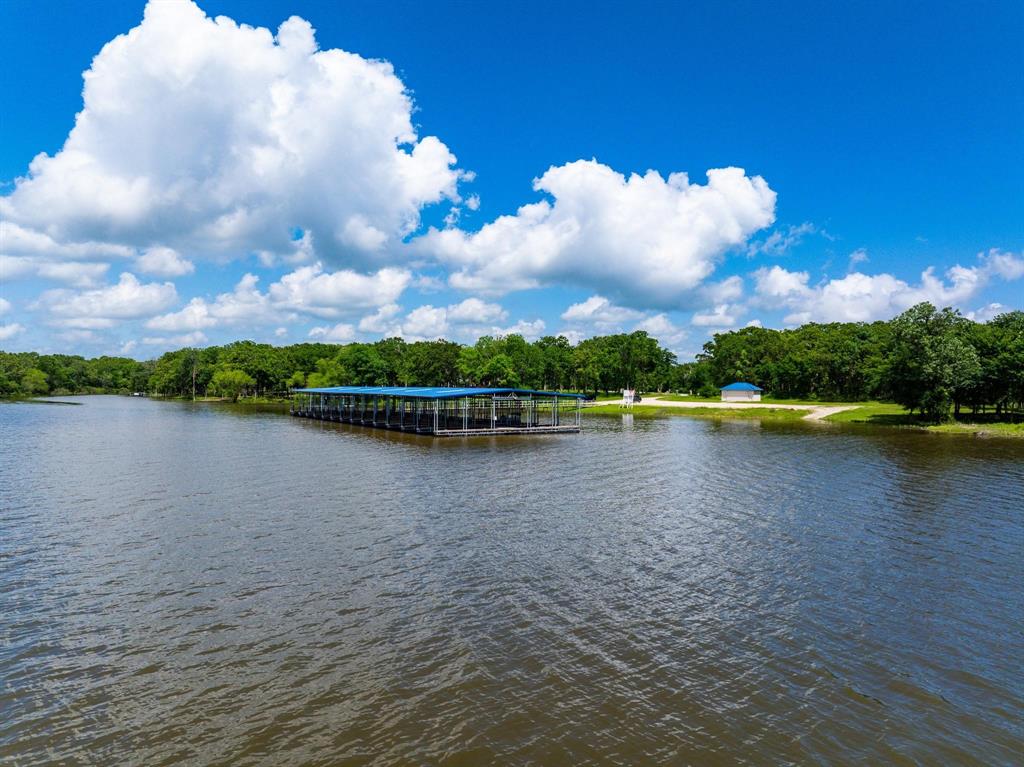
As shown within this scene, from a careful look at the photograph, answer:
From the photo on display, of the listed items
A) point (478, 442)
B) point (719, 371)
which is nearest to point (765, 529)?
point (478, 442)

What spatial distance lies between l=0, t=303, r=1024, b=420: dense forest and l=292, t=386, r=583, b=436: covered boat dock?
3162 centimetres

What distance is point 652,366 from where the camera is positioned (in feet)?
434

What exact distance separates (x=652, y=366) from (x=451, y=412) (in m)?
71.3

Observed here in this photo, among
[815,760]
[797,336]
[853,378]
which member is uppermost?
[797,336]

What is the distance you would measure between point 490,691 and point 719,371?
123344 millimetres

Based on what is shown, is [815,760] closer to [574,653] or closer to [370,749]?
[574,653]

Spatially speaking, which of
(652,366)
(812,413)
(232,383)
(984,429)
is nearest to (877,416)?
(812,413)

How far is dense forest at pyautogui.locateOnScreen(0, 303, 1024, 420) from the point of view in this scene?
62.6 m

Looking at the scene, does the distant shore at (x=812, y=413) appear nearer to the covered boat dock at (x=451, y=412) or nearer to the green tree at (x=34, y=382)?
the covered boat dock at (x=451, y=412)

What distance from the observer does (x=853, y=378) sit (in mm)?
100312

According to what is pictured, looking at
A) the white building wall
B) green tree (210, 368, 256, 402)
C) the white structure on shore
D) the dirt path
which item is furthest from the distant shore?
green tree (210, 368, 256, 402)

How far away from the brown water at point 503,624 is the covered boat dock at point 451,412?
26.7 m

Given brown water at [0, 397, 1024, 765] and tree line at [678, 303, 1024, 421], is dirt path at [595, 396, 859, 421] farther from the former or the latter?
brown water at [0, 397, 1024, 765]

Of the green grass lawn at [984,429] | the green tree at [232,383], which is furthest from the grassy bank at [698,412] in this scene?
the green tree at [232,383]
